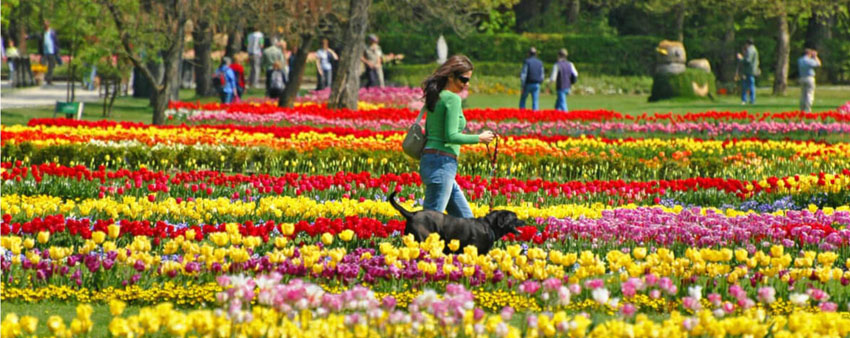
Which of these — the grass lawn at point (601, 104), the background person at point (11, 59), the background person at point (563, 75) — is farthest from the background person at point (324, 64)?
the background person at point (11, 59)

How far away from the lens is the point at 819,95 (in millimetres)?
39375

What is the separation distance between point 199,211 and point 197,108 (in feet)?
47.6

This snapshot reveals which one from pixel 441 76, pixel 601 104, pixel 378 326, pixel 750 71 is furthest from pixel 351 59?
pixel 378 326

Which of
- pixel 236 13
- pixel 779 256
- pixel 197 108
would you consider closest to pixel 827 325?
pixel 779 256

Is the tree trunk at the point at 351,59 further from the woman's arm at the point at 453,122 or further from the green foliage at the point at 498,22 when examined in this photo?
the green foliage at the point at 498,22

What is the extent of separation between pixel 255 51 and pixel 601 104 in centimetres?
1112

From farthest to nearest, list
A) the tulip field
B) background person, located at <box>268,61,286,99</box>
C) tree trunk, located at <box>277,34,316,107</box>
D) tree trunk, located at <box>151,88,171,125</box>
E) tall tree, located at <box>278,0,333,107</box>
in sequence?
background person, located at <box>268,61,286,99</box>
tall tree, located at <box>278,0,333,107</box>
tree trunk, located at <box>277,34,316,107</box>
tree trunk, located at <box>151,88,171,125</box>
the tulip field

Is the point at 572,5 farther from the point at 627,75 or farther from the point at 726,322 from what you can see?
the point at 726,322

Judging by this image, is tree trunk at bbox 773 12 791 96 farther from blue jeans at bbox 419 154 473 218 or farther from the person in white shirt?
blue jeans at bbox 419 154 473 218

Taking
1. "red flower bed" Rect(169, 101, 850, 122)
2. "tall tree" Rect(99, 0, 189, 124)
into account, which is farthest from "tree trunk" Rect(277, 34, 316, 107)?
"tall tree" Rect(99, 0, 189, 124)

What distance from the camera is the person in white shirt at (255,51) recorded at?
38.3m

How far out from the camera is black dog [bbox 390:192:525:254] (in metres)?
7.89

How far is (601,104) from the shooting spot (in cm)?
3466

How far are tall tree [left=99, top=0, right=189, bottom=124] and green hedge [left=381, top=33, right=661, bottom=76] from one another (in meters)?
21.1
